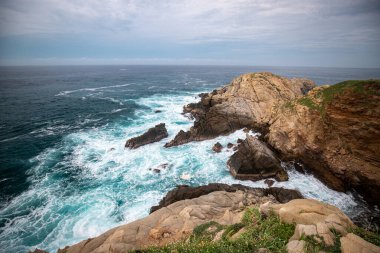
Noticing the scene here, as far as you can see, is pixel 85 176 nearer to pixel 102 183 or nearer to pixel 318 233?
pixel 102 183

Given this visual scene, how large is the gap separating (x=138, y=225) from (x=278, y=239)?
8805 mm

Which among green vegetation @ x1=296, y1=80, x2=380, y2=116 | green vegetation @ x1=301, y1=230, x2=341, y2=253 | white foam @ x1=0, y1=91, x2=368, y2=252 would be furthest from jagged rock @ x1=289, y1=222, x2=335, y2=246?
green vegetation @ x1=296, y1=80, x2=380, y2=116

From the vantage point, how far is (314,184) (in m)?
22.8

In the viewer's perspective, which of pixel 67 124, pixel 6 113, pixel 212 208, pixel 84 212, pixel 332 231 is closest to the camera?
pixel 332 231

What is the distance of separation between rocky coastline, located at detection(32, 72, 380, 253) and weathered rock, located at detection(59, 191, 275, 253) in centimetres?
6

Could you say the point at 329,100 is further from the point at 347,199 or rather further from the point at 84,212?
the point at 84,212

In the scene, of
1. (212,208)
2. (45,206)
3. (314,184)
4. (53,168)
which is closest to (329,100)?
(314,184)

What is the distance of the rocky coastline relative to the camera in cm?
930

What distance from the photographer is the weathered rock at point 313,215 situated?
28.8 ft

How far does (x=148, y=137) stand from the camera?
34.4 m

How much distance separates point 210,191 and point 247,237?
10813 mm

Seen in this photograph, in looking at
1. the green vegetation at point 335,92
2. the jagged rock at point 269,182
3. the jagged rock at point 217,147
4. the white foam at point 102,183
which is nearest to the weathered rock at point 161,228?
the white foam at point 102,183

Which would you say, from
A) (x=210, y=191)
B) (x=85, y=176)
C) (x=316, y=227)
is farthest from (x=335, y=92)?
(x=85, y=176)

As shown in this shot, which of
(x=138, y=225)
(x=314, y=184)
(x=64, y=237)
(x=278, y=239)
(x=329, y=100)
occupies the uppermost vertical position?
(x=329, y=100)
